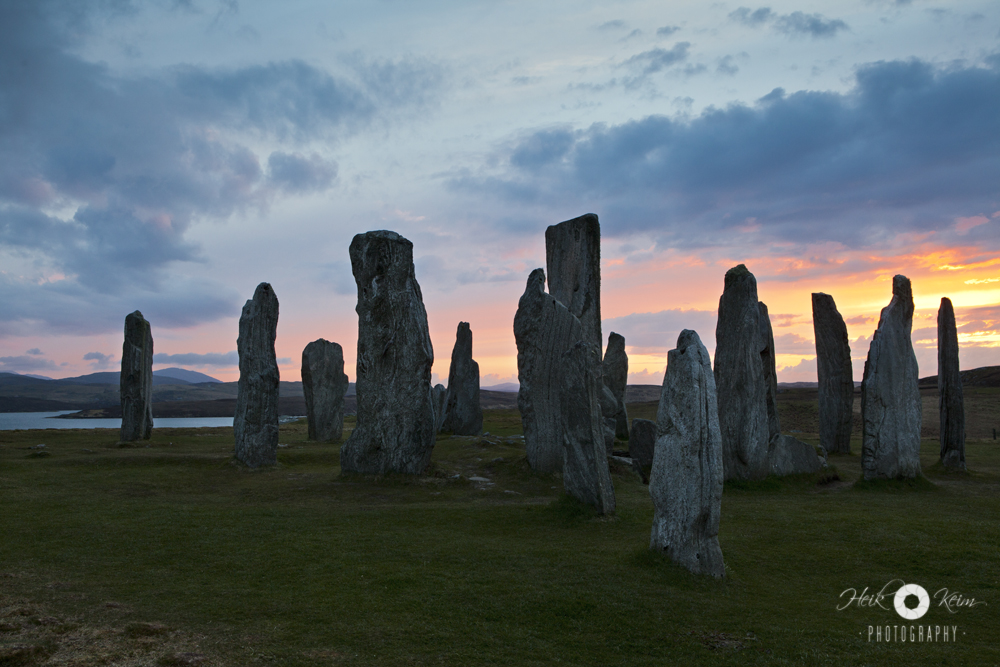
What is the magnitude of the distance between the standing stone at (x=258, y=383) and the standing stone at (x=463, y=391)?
9025mm

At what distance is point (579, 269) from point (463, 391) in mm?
9489

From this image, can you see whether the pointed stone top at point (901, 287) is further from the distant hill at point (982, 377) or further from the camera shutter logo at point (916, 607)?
the distant hill at point (982, 377)

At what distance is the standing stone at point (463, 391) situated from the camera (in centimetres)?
Result: 2530

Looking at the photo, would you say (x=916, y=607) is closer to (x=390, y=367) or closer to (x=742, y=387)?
(x=742, y=387)

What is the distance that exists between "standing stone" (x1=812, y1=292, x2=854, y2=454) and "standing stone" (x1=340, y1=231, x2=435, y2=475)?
14359 mm

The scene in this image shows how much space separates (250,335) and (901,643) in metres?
16.6

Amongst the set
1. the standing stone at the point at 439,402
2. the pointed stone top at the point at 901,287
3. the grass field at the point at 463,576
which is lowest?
the grass field at the point at 463,576

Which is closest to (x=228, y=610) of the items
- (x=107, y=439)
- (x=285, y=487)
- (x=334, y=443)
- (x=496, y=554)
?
(x=496, y=554)

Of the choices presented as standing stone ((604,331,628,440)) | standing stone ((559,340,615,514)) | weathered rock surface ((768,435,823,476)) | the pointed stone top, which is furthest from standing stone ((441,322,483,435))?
the pointed stone top

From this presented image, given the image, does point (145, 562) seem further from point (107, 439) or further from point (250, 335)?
point (107, 439)

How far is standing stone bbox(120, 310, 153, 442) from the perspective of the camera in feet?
73.9

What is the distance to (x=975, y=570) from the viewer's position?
297 inches

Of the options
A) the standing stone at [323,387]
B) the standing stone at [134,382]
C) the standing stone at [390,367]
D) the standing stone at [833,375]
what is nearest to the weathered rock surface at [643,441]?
the standing stone at [390,367]

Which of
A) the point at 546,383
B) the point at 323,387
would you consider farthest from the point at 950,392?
the point at 323,387
